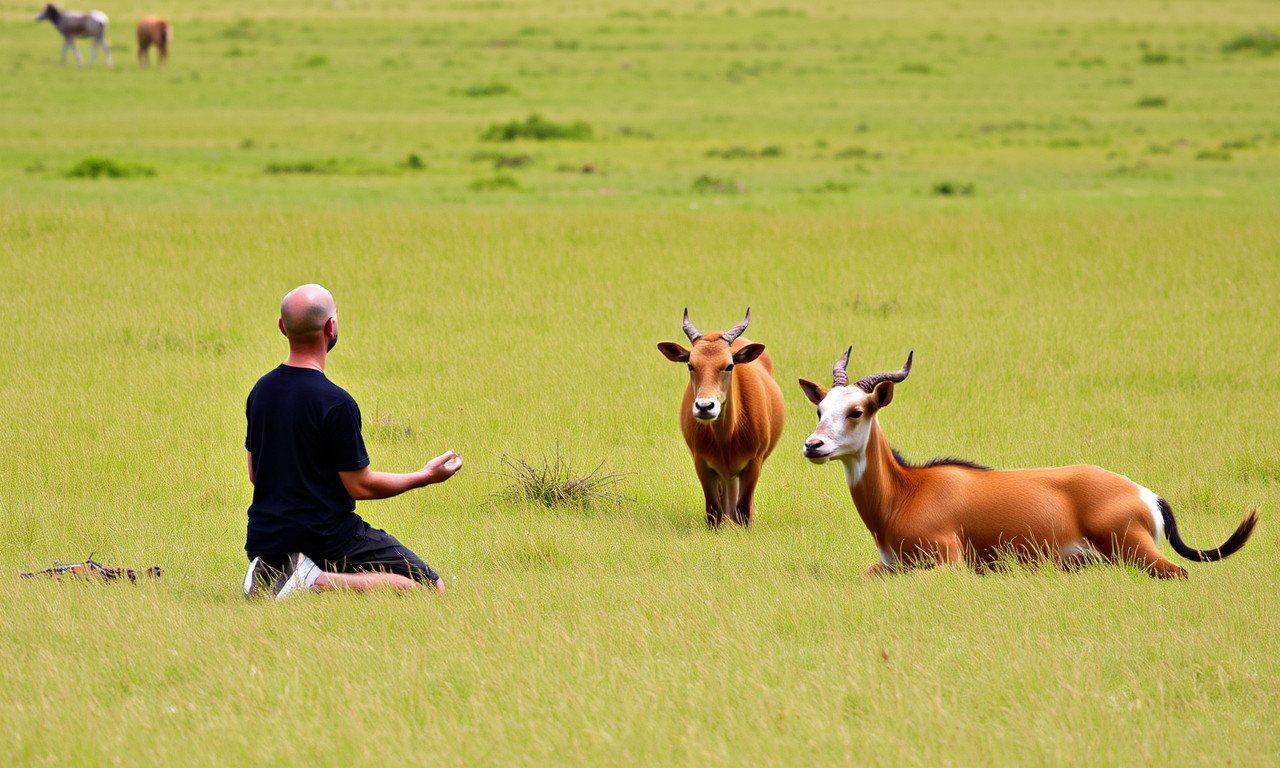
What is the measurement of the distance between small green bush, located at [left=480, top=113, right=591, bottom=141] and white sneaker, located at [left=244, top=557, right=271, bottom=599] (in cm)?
3332

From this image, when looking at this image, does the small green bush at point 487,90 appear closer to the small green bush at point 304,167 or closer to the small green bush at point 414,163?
the small green bush at point 414,163

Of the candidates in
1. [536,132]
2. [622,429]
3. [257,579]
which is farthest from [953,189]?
[257,579]

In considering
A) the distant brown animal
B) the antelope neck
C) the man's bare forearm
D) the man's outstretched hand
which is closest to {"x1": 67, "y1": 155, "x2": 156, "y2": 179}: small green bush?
the man's bare forearm

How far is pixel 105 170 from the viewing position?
27.8 meters

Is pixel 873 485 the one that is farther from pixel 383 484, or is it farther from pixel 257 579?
pixel 257 579

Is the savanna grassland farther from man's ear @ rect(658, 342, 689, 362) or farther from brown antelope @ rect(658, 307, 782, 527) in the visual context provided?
man's ear @ rect(658, 342, 689, 362)

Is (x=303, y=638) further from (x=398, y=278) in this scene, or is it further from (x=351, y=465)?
(x=398, y=278)

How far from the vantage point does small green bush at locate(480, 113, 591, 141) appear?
38.8m

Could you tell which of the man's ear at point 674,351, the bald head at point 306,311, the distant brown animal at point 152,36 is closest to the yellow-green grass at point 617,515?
the man's ear at point 674,351

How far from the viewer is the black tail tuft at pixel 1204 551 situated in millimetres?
6504

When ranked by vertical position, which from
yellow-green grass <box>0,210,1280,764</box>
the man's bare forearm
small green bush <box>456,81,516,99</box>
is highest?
the man's bare forearm

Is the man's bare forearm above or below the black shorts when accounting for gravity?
above

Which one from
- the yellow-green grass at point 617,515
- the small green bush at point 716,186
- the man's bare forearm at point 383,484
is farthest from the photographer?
the small green bush at point 716,186

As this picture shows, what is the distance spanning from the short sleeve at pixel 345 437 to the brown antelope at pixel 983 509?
2.38 m
